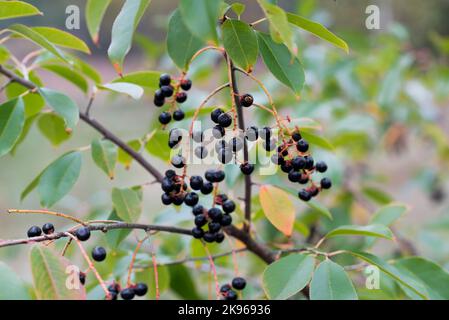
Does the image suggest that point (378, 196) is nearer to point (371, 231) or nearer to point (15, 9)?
point (371, 231)

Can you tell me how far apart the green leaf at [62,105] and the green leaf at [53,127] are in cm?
19

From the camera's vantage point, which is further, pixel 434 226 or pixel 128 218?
pixel 434 226

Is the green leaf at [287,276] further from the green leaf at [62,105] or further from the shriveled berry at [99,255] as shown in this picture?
the green leaf at [62,105]

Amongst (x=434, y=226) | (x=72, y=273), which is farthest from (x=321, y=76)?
(x=72, y=273)

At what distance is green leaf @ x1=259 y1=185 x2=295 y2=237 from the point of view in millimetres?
855

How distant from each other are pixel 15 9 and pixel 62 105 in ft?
0.47

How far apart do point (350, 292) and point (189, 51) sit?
36 cm

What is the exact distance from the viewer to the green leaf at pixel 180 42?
700 millimetres

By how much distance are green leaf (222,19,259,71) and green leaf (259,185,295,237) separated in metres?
0.26

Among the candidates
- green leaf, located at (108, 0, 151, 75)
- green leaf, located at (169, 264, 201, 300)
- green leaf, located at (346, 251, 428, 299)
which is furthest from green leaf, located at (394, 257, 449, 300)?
green leaf, located at (108, 0, 151, 75)

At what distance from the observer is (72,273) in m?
0.59

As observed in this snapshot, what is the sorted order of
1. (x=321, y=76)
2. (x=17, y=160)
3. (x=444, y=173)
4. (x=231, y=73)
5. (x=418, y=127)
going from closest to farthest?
1. (x=231, y=73)
2. (x=321, y=76)
3. (x=418, y=127)
4. (x=444, y=173)
5. (x=17, y=160)

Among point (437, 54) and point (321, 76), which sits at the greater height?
point (437, 54)
